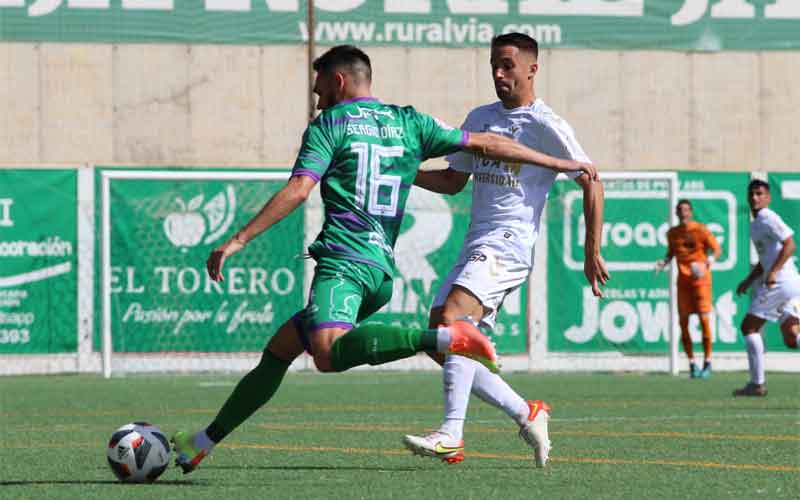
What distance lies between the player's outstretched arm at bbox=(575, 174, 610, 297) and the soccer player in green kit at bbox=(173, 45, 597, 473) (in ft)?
1.87

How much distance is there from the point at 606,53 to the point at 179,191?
9066 millimetres

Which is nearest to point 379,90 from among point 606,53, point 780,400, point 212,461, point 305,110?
point 305,110

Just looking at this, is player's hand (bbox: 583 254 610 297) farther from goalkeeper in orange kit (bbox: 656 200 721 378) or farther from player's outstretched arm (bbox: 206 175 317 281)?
goalkeeper in orange kit (bbox: 656 200 721 378)

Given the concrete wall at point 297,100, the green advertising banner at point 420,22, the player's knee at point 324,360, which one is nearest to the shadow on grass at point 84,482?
the player's knee at point 324,360

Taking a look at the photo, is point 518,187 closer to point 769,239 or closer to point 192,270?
point 769,239

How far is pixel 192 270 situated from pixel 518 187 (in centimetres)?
1215

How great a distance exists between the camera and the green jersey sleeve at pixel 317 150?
24.2 ft

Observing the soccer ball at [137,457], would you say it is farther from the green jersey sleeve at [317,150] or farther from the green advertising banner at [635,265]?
the green advertising banner at [635,265]

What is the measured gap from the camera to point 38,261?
20.3m

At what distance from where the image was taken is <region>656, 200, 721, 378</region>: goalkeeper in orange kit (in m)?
20.2

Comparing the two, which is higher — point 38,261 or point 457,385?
point 38,261

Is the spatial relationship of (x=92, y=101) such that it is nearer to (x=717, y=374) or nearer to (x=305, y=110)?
(x=305, y=110)

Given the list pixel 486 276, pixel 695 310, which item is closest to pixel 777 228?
pixel 695 310

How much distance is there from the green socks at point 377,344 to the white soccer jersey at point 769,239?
10.00 m
